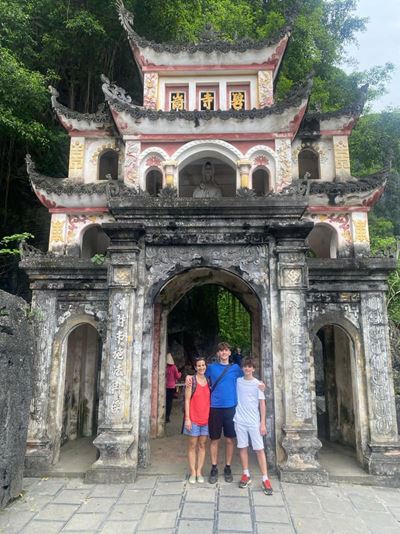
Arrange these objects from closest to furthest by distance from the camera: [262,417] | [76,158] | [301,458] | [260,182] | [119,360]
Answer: [262,417]
[301,458]
[119,360]
[76,158]
[260,182]

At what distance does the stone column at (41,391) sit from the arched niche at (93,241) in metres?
2.88

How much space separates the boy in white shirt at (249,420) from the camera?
6152 millimetres

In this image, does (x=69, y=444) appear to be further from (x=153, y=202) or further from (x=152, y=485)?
(x=153, y=202)

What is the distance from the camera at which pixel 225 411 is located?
6.50 metres

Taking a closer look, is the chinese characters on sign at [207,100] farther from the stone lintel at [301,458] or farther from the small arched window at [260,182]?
the stone lintel at [301,458]

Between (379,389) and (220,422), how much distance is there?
3747 mm

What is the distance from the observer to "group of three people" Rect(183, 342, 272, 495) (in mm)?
6195

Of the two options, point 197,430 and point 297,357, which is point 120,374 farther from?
point 297,357

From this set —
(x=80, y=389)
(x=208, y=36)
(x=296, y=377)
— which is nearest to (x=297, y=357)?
(x=296, y=377)

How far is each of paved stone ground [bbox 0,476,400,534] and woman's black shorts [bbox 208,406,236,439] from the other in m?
0.75

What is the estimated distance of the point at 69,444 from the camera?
9477mm

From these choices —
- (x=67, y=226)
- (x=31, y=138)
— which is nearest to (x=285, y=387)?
(x=67, y=226)

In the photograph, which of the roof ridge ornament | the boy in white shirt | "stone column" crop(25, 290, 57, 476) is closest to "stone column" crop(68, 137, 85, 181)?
the roof ridge ornament

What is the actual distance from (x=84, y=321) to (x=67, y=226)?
3368mm
